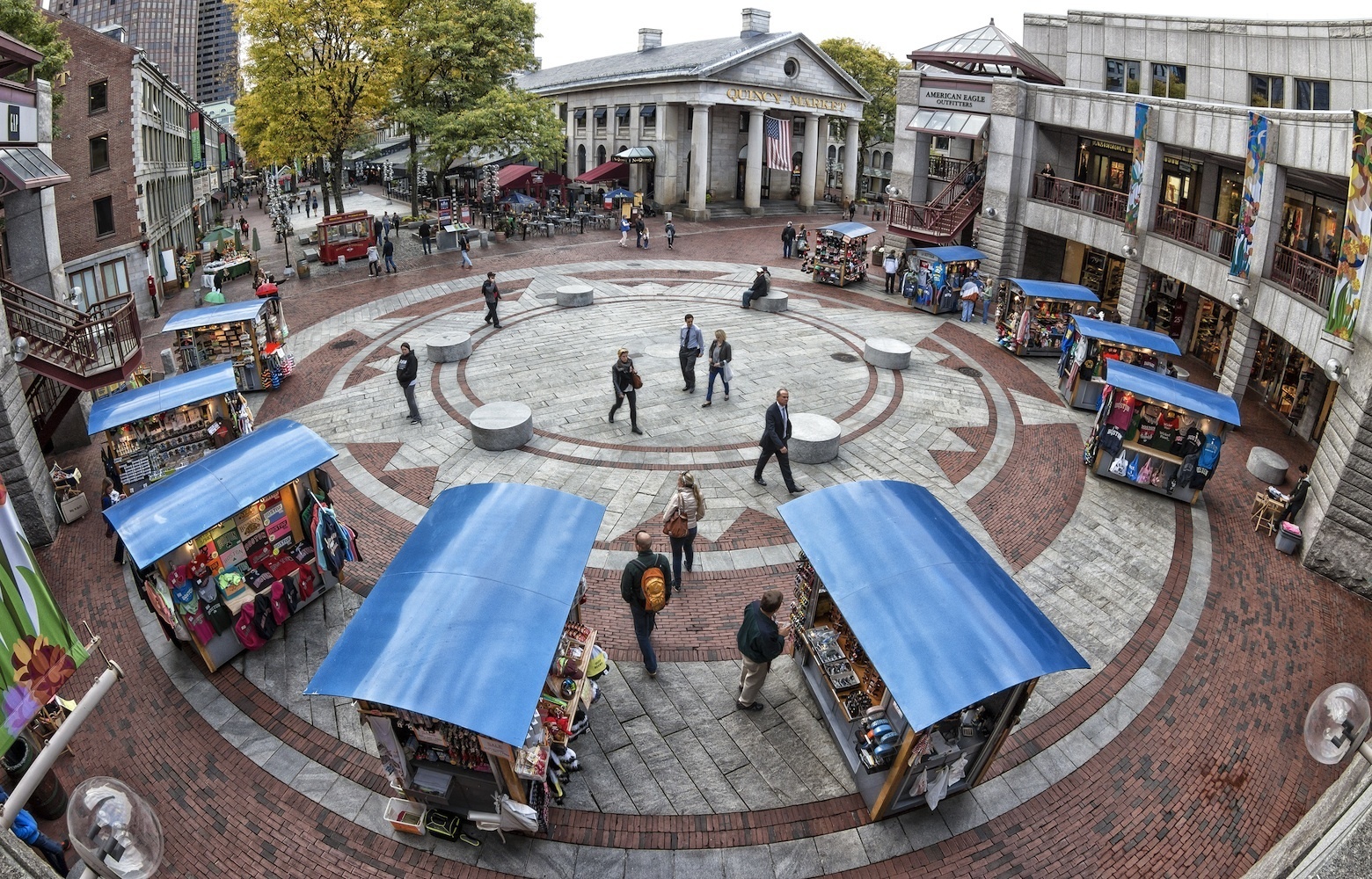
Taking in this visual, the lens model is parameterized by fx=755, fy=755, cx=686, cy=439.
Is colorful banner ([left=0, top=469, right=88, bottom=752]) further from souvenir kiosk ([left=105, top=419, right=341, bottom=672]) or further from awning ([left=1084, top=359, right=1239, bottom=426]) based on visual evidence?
awning ([left=1084, top=359, right=1239, bottom=426])

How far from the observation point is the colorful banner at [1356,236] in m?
12.5

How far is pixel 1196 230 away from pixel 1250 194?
15.1ft

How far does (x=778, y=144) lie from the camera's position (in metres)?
43.9

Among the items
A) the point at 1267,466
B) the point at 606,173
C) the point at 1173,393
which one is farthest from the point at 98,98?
the point at 1267,466

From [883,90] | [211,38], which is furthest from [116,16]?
[883,90]

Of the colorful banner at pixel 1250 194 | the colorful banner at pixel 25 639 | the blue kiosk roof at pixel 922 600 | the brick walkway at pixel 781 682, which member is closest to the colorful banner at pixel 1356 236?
the brick walkway at pixel 781 682

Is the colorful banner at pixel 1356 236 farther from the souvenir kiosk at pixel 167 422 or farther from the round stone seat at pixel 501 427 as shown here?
the souvenir kiosk at pixel 167 422

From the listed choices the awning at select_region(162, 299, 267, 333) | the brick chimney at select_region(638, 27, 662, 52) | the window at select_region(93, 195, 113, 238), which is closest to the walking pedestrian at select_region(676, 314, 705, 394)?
the awning at select_region(162, 299, 267, 333)

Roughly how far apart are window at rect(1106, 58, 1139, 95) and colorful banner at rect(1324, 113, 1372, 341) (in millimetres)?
19127

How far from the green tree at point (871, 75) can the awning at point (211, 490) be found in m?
62.0

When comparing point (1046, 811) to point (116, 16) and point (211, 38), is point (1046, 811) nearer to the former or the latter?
point (116, 16)

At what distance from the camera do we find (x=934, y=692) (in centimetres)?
683

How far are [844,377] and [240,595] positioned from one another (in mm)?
14645

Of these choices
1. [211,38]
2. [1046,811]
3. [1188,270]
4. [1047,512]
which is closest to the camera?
[1046,811]
